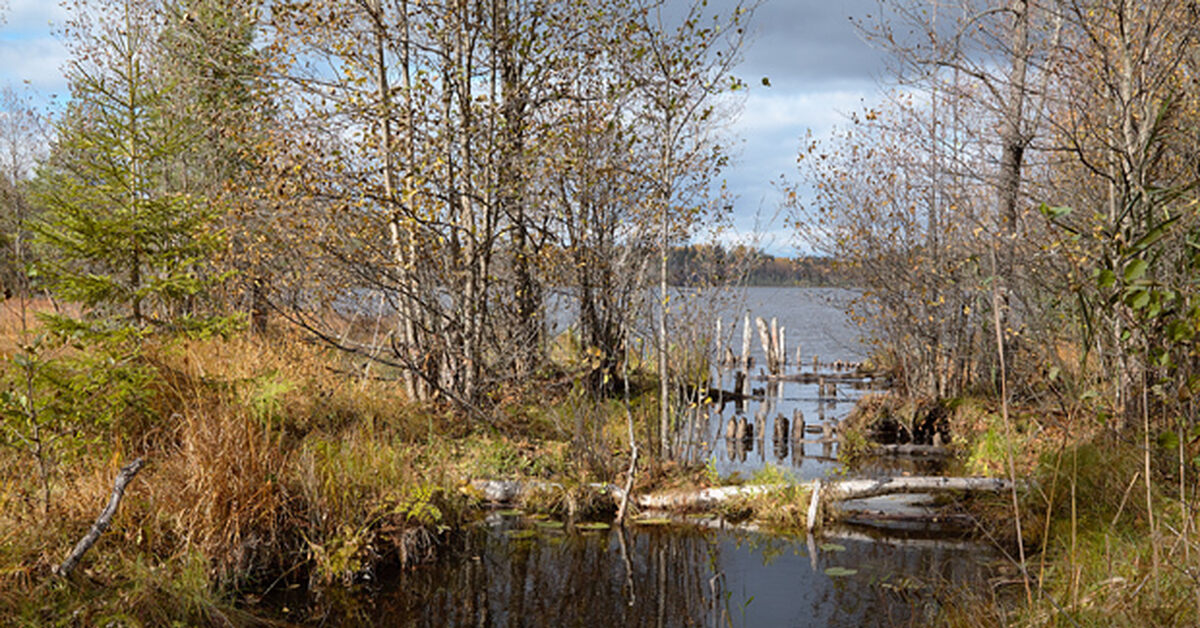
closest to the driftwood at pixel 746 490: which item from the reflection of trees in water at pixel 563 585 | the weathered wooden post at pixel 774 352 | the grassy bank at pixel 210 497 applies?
the grassy bank at pixel 210 497

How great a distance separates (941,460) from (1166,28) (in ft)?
18.6

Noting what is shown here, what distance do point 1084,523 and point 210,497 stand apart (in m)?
5.86

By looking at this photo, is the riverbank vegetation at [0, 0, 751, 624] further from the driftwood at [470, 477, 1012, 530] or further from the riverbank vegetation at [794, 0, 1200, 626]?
the riverbank vegetation at [794, 0, 1200, 626]

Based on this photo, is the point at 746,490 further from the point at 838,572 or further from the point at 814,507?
the point at 838,572

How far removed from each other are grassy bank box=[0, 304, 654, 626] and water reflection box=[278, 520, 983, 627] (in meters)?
0.46

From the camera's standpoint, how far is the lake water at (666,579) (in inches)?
218

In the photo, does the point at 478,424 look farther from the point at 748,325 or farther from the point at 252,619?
the point at 748,325

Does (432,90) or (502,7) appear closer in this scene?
(432,90)

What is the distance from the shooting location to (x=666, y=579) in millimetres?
6219

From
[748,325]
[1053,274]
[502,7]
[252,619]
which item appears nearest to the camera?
[252,619]

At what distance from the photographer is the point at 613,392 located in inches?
476

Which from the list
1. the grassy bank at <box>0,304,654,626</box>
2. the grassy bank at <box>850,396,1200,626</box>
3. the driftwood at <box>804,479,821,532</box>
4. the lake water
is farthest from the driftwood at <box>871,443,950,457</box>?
the grassy bank at <box>0,304,654,626</box>

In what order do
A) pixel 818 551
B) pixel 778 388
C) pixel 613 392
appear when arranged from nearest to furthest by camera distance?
1. pixel 818 551
2. pixel 613 392
3. pixel 778 388

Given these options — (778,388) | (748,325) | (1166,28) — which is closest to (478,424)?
(1166,28)
